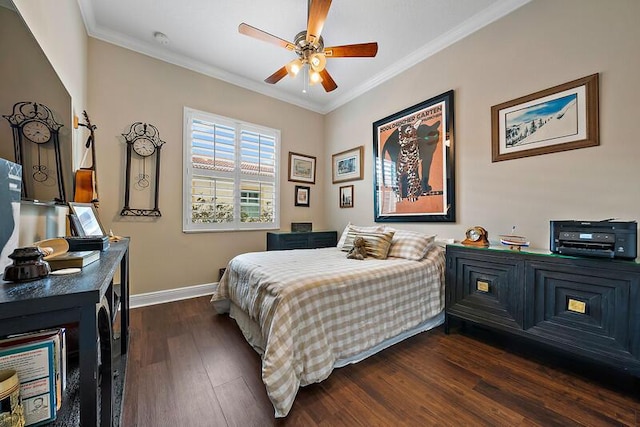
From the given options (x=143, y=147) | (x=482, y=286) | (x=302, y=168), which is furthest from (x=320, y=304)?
(x=302, y=168)

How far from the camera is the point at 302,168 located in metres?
4.32

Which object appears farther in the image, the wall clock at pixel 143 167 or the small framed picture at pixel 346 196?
the small framed picture at pixel 346 196

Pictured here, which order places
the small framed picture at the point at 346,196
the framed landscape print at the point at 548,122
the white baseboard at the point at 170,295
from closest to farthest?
the framed landscape print at the point at 548,122, the white baseboard at the point at 170,295, the small framed picture at the point at 346,196

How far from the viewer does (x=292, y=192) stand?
13.8 ft

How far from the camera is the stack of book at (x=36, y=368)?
2.40ft

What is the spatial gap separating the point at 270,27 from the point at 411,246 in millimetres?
2764

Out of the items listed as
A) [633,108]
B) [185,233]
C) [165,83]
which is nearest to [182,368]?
[185,233]

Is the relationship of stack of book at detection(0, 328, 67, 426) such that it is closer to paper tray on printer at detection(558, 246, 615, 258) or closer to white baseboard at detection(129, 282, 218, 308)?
white baseboard at detection(129, 282, 218, 308)

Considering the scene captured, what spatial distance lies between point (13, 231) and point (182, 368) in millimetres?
1354

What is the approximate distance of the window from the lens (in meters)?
3.29

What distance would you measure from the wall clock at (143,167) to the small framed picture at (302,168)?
186 cm

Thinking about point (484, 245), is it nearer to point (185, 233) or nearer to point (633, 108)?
point (633, 108)

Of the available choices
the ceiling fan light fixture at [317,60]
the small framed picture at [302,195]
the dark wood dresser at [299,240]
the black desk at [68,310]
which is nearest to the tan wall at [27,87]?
the black desk at [68,310]

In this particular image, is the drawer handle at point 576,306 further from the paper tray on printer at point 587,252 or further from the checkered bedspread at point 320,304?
the checkered bedspread at point 320,304
